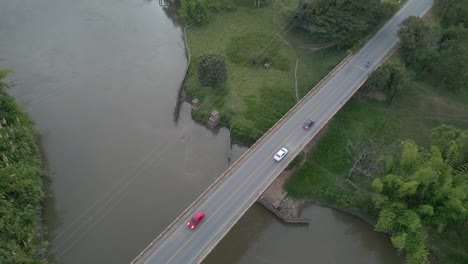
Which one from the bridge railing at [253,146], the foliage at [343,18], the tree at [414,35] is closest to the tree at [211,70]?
the bridge railing at [253,146]

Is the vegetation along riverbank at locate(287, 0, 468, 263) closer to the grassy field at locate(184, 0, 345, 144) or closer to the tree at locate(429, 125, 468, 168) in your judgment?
the tree at locate(429, 125, 468, 168)

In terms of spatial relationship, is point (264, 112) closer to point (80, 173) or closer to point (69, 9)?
point (80, 173)

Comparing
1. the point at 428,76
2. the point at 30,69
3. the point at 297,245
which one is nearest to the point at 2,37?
the point at 30,69

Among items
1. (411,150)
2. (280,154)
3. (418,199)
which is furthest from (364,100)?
(280,154)

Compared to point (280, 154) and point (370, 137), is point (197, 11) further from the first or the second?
point (370, 137)

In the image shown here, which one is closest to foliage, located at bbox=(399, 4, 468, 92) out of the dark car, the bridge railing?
the bridge railing
